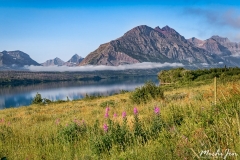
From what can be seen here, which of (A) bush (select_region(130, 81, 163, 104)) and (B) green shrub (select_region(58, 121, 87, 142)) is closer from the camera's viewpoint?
(B) green shrub (select_region(58, 121, 87, 142))

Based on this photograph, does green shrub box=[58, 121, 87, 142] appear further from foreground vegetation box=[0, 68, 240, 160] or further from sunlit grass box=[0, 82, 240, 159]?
sunlit grass box=[0, 82, 240, 159]

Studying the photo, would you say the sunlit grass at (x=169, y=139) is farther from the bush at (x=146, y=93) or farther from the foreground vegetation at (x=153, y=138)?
the bush at (x=146, y=93)

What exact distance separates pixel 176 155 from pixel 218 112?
8.01ft

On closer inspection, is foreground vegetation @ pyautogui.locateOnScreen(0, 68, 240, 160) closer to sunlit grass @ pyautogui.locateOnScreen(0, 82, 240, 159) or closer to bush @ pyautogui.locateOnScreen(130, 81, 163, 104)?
sunlit grass @ pyautogui.locateOnScreen(0, 82, 240, 159)

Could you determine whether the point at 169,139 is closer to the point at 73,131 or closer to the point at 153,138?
the point at 153,138

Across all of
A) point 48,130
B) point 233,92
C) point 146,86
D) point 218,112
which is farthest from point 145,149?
point 146,86

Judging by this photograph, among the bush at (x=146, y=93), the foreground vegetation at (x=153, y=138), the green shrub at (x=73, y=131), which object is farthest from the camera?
the bush at (x=146, y=93)

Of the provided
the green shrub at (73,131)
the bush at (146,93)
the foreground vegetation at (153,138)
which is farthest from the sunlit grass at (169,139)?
the bush at (146,93)

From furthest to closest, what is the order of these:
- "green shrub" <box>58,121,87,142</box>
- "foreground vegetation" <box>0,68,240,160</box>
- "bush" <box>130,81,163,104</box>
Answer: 1. "bush" <box>130,81,163,104</box>
2. "green shrub" <box>58,121,87,142</box>
3. "foreground vegetation" <box>0,68,240,160</box>

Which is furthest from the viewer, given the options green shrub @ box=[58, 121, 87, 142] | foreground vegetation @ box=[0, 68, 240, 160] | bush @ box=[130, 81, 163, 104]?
bush @ box=[130, 81, 163, 104]

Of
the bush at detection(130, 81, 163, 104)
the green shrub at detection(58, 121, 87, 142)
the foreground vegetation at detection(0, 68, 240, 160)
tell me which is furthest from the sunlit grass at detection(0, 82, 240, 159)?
the bush at detection(130, 81, 163, 104)


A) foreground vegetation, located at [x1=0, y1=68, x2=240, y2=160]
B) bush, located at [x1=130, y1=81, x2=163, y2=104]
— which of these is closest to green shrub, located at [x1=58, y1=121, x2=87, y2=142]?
foreground vegetation, located at [x1=0, y1=68, x2=240, y2=160]

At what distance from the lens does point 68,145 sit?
612cm

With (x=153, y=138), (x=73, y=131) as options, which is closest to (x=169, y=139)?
(x=153, y=138)
